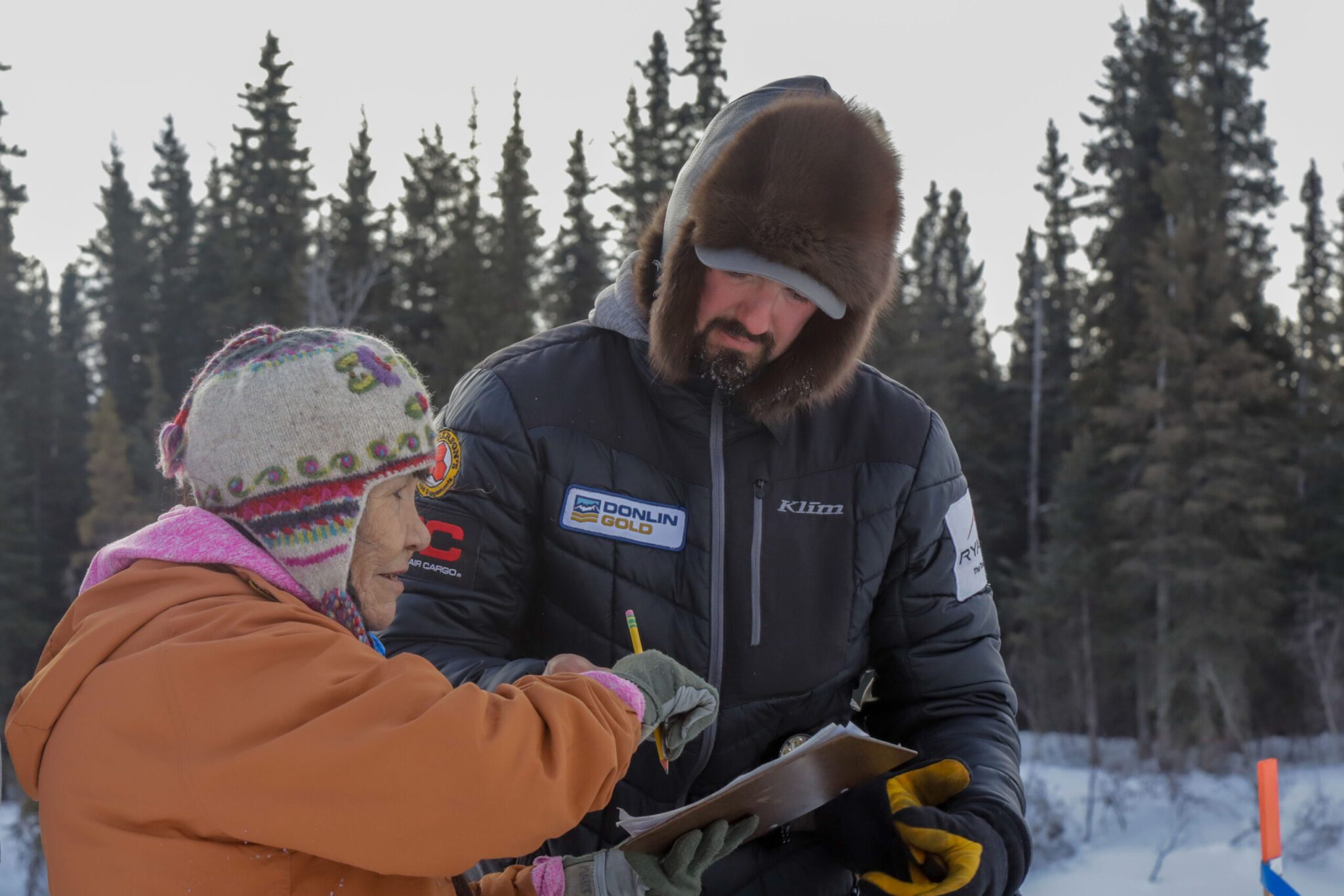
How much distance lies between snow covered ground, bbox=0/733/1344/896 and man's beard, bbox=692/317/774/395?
287 inches

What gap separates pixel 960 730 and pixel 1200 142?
29472 millimetres

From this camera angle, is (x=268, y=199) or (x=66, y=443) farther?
(x=66, y=443)

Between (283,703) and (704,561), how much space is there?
3.73 ft

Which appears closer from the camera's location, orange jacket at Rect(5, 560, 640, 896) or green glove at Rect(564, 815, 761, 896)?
orange jacket at Rect(5, 560, 640, 896)

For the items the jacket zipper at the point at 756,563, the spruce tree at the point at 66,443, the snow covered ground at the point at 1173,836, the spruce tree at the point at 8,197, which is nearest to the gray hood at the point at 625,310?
the jacket zipper at the point at 756,563

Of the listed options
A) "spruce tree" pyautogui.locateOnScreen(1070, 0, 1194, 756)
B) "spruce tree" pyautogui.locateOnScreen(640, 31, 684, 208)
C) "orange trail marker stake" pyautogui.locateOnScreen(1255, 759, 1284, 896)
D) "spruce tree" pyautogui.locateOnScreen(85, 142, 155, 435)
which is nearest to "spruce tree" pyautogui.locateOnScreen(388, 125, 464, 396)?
"spruce tree" pyautogui.locateOnScreen(640, 31, 684, 208)

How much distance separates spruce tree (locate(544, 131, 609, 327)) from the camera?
1202 inches

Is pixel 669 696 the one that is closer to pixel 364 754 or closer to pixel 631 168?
pixel 364 754

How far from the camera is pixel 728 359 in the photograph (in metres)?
2.58

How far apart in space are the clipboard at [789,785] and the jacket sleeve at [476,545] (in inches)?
20.0

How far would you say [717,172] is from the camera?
259 cm

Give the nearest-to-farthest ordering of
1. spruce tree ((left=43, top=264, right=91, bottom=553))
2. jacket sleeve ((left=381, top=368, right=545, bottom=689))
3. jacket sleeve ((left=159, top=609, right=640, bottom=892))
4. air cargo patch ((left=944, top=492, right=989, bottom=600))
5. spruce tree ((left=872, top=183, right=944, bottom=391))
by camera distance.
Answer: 1. jacket sleeve ((left=159, top=609, right=640, bottom=892))
2. jacket sleeve ((left=381, top=368, right=545, bottom=689))
3. air cargo patch ((left=944, top=492, right=989, bottom=600))
4. spruce tree ((left=872, top=183, right=944, bottom=391))
5. spruce tree ((left=43, top=264, right=91, bottom=553))

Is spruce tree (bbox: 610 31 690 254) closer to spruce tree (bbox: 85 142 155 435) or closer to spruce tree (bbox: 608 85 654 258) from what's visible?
spruce tree (bbox: 608 85 654 258)

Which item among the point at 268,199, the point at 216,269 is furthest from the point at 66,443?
the point at 268,199
